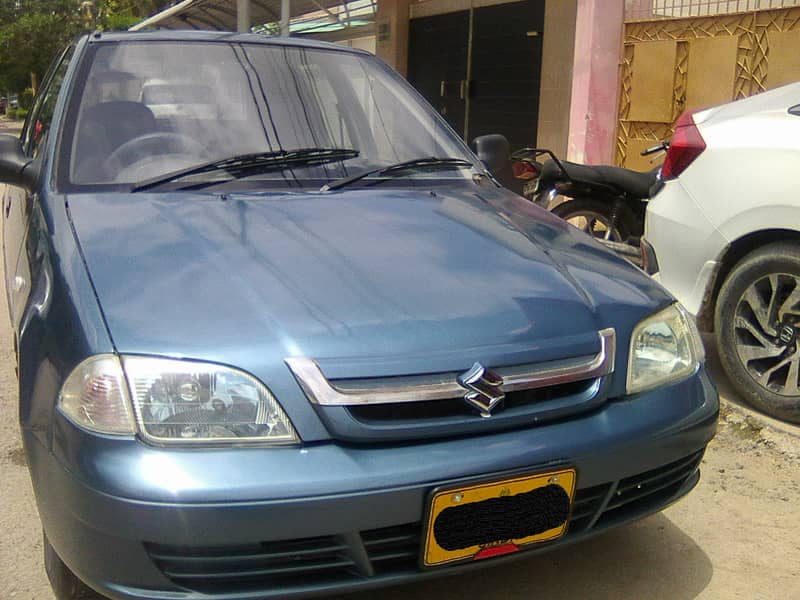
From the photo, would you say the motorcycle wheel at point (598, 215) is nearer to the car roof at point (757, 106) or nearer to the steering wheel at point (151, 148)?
the car roof at point (757, 106)

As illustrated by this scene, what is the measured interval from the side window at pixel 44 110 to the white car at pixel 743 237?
2696mm

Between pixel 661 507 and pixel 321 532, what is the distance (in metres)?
1.02

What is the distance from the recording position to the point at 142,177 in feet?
9.46

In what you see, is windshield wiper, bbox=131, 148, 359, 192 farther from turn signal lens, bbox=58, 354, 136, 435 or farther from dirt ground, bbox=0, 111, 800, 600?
dirt ground, bbox=0, 111, 800, 600

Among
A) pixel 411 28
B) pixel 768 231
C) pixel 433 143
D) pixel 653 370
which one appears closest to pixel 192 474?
pixel 653 370

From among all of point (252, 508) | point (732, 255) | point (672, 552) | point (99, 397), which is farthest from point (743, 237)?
point (99, 397)

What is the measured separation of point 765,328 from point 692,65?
4147 mm

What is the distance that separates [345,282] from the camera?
2250 millimetres

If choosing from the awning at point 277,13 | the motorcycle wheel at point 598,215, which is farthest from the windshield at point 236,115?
the awning at point 277,13

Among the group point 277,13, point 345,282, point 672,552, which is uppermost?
point 277,13

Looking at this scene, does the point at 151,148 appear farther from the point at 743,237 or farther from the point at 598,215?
the point at 598,215

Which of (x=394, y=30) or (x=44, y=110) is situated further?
(x=394, y=30)

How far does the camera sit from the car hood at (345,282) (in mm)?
2016

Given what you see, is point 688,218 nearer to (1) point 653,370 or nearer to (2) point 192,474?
(1) point 653,370
